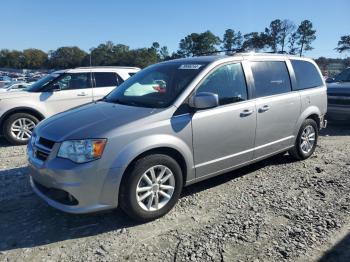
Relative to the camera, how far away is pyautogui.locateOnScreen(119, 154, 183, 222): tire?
3.63m

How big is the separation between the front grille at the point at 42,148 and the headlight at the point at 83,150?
0.23 m

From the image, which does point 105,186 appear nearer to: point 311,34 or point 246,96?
point 246,96

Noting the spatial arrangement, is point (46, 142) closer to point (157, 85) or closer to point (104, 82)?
point (157, 85)

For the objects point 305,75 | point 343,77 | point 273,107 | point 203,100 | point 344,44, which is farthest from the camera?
point 344,44

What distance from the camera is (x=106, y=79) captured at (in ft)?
28.9

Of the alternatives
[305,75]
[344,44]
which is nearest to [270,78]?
[305,75]

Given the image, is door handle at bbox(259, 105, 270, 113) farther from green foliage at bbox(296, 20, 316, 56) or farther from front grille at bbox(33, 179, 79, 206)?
green foliage at bbox(296, 20, 316, 56)

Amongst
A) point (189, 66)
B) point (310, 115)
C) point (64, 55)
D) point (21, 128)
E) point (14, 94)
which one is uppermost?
point (64, 55)

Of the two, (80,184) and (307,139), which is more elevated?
(80,184)

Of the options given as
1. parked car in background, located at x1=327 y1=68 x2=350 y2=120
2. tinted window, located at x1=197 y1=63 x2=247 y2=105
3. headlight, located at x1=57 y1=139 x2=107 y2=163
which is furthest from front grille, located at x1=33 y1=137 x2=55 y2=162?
parked car in background, located at x1=327 y1=68 x2=350 y2=120

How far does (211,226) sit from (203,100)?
1.39 metres

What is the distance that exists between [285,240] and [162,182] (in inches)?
55.1

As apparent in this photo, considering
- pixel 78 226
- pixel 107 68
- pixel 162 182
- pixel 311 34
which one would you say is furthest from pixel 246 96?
pixel 311 34

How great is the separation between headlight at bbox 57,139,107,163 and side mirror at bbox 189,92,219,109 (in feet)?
3.79
